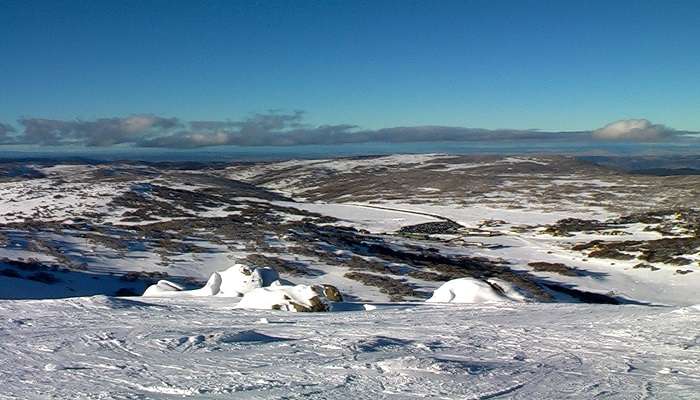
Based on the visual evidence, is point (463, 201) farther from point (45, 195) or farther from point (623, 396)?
point (623, 396)

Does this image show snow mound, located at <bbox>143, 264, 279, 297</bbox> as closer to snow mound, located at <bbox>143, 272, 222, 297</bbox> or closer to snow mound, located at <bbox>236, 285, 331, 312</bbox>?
snow mound, located at <bbox>143, 272, 222, 297</bbox>

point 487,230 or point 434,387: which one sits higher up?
point 434,387

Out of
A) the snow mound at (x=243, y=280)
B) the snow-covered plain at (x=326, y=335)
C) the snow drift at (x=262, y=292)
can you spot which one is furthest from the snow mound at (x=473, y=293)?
the snow mound at (x=243, y=280)

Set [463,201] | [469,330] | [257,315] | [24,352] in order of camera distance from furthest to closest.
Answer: [463,201] → [257,315] → [469,330] → [24,352]

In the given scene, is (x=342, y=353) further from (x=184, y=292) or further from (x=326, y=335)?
(x=184, y=292)

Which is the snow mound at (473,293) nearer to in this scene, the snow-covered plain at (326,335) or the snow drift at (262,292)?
the snow-covered plain at (326,335)

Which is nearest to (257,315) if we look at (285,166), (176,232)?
(176,232)

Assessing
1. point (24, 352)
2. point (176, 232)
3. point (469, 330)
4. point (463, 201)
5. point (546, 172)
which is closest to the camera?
point (24, 352)

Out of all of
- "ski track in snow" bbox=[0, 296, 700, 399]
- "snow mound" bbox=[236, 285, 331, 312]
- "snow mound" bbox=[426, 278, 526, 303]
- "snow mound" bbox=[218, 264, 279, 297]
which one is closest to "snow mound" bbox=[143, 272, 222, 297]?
"snow mound" bbox=[218, 264, 279, 297]
